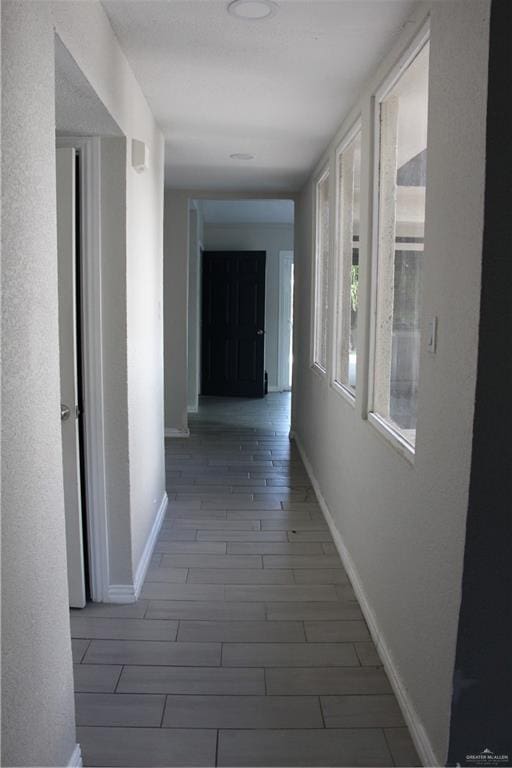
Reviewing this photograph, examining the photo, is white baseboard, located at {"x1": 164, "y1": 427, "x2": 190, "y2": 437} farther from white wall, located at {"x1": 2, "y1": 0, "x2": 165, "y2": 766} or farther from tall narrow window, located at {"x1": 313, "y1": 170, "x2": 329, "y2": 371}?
white wall, located at {"x1": 2, "y1": 0, "x2": 165, "y2": 766}

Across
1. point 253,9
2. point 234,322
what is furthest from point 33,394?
point 234,322

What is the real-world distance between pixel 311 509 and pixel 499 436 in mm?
2909

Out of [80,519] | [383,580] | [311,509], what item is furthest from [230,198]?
[383,580]

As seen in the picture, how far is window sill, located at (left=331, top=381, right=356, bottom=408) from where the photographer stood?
3.47m

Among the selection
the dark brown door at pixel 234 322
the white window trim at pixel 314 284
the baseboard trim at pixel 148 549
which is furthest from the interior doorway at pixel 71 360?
the dark brown door at pixel 234 322

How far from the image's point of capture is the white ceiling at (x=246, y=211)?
843 centimetres

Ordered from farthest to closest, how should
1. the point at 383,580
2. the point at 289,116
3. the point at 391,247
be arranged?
1. the point at 289,116
2. the point at 391,247
3. the point at 383,580

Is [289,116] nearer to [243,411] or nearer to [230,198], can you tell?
[230,198]

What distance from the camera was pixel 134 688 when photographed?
7.77 ft

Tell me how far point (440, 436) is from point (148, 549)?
6.80 ft

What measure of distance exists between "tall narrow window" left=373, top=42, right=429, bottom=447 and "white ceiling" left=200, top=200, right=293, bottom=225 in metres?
5.32

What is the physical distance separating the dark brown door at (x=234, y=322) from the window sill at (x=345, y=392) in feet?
17.2

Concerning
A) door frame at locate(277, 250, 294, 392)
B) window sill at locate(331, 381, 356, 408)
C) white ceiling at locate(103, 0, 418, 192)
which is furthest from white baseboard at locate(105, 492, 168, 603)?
door frame at locate(277, 250, 294, 392)

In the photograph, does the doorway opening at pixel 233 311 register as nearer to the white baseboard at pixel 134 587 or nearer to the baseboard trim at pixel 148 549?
the baseboard trim at pixel 148 549
